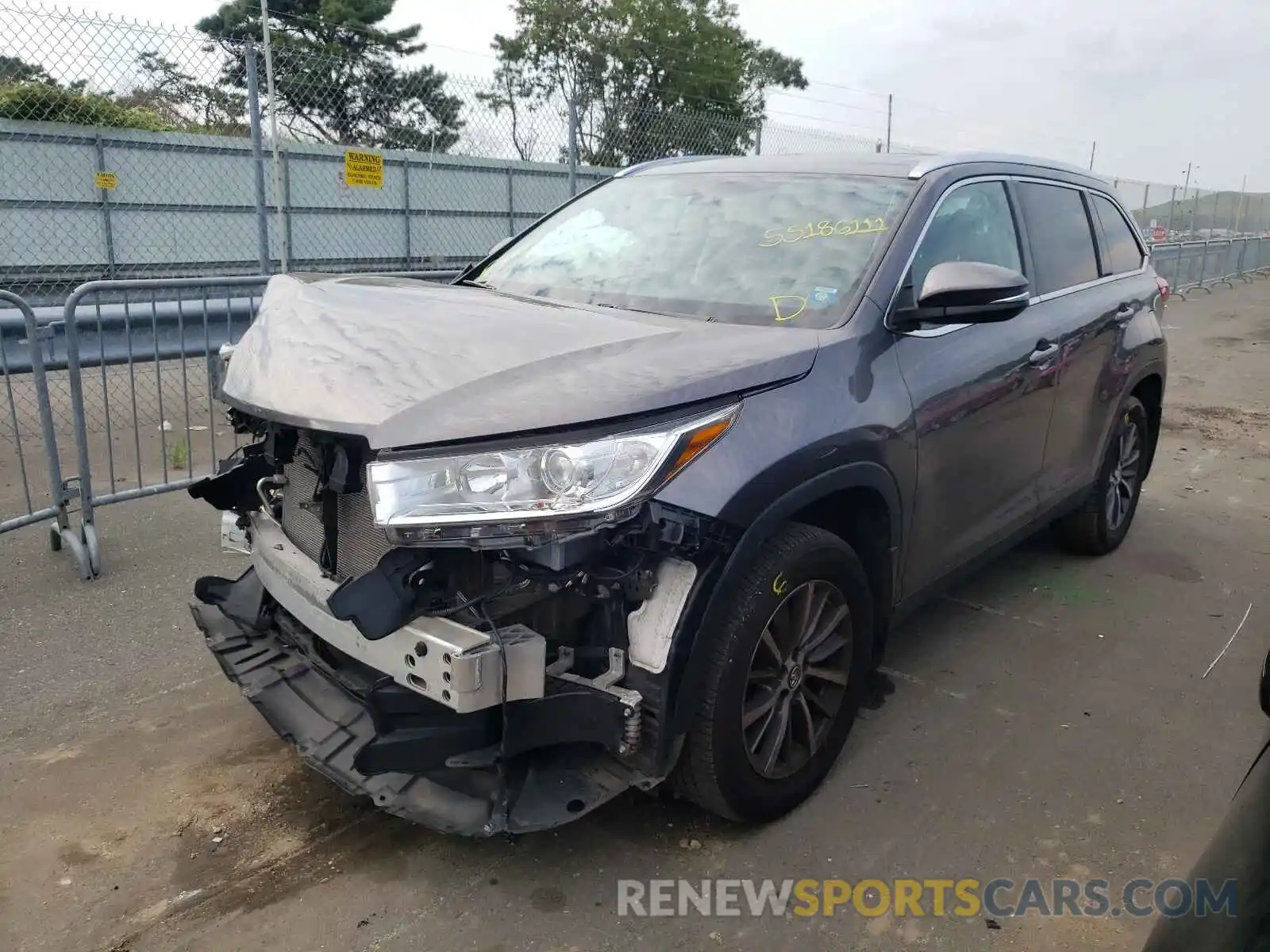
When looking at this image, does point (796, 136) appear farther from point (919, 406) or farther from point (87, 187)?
point (919, 406)

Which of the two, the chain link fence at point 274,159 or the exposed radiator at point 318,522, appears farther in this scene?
the chain link fence at point 274,159

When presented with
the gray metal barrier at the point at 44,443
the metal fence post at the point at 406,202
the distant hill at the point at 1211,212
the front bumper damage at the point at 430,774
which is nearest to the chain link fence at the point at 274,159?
the metal fence post at the point at 406,202

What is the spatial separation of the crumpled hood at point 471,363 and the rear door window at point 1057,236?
5.63 ft

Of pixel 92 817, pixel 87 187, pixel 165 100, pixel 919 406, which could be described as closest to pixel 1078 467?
pixel 919 406

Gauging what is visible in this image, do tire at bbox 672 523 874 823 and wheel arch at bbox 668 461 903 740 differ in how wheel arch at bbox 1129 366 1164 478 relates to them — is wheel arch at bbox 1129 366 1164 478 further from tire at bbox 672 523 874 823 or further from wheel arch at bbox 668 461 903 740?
tire at bbox 672 523 874 823

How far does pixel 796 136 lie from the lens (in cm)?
1338

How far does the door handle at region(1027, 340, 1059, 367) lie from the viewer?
3730mm

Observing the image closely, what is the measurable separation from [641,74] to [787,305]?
2150 cm

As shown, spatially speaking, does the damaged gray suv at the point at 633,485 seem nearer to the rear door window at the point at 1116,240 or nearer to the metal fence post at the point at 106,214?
the rear door window at the point at 1116,240

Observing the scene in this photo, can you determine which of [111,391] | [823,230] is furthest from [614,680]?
[111,391]

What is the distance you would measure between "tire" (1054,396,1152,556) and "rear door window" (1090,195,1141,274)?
666 mm

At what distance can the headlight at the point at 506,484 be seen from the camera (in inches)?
85.1

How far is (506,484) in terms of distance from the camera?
218 cm

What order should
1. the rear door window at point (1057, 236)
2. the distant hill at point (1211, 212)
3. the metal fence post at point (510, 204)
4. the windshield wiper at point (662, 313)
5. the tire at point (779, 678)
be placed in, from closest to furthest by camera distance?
the tire at point (779, 678)
the windshield wiper at point (662, 313)
the rear door window at point (1057, 236)
the metal fence post at point (510, 204)
the distant hill at point (1211, 212)
